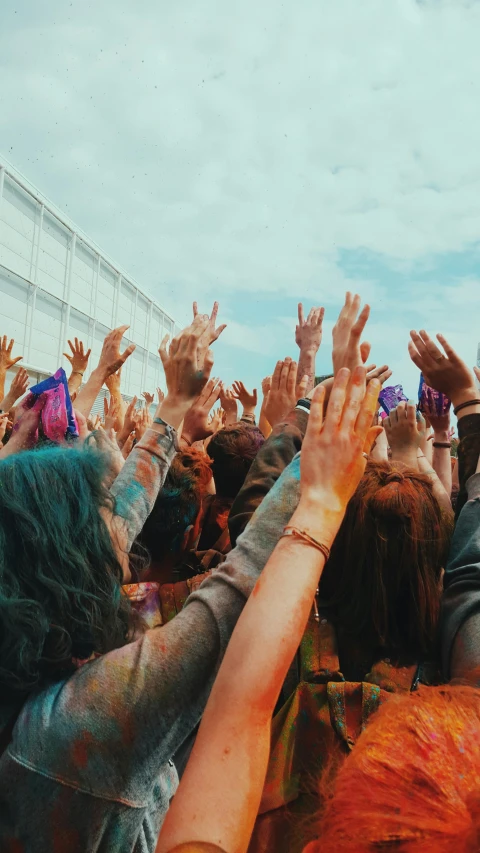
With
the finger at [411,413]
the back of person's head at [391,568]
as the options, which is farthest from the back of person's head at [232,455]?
the back of person's head at [391,568]

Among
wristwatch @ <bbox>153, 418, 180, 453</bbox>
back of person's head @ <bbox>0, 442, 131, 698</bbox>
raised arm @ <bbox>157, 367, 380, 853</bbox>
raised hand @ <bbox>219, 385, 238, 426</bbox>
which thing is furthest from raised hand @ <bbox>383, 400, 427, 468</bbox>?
raised hand @ <bbox>219, 385, 238, 426</bbox>

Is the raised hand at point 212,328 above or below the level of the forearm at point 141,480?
above

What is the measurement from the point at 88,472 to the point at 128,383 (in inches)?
1286

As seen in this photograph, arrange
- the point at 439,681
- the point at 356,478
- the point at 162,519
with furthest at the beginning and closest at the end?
the point at 162,519, the point at 439,681, the point at 356,478

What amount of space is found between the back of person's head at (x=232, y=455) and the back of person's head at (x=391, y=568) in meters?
1.26

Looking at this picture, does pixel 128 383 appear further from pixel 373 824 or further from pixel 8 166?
pixel 373 824

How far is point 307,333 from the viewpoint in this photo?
378cm

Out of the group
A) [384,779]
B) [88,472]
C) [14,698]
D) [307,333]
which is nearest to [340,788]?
[384,779]

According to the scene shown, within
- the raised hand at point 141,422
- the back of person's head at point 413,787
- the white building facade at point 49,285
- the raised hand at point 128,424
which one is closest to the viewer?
the back of person's head at point 413,787

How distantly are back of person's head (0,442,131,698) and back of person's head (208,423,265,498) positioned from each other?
1565 mm

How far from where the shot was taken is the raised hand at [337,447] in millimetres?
1121

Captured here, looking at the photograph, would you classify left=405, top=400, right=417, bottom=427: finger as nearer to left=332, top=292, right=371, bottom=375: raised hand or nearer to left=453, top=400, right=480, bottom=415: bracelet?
left=453, top=400, right=480, bottom=415: bracelet

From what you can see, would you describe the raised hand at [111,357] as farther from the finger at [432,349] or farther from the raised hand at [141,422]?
the finger at [432,349]

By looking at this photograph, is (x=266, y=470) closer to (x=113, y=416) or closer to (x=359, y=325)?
(x=359, y=325)
